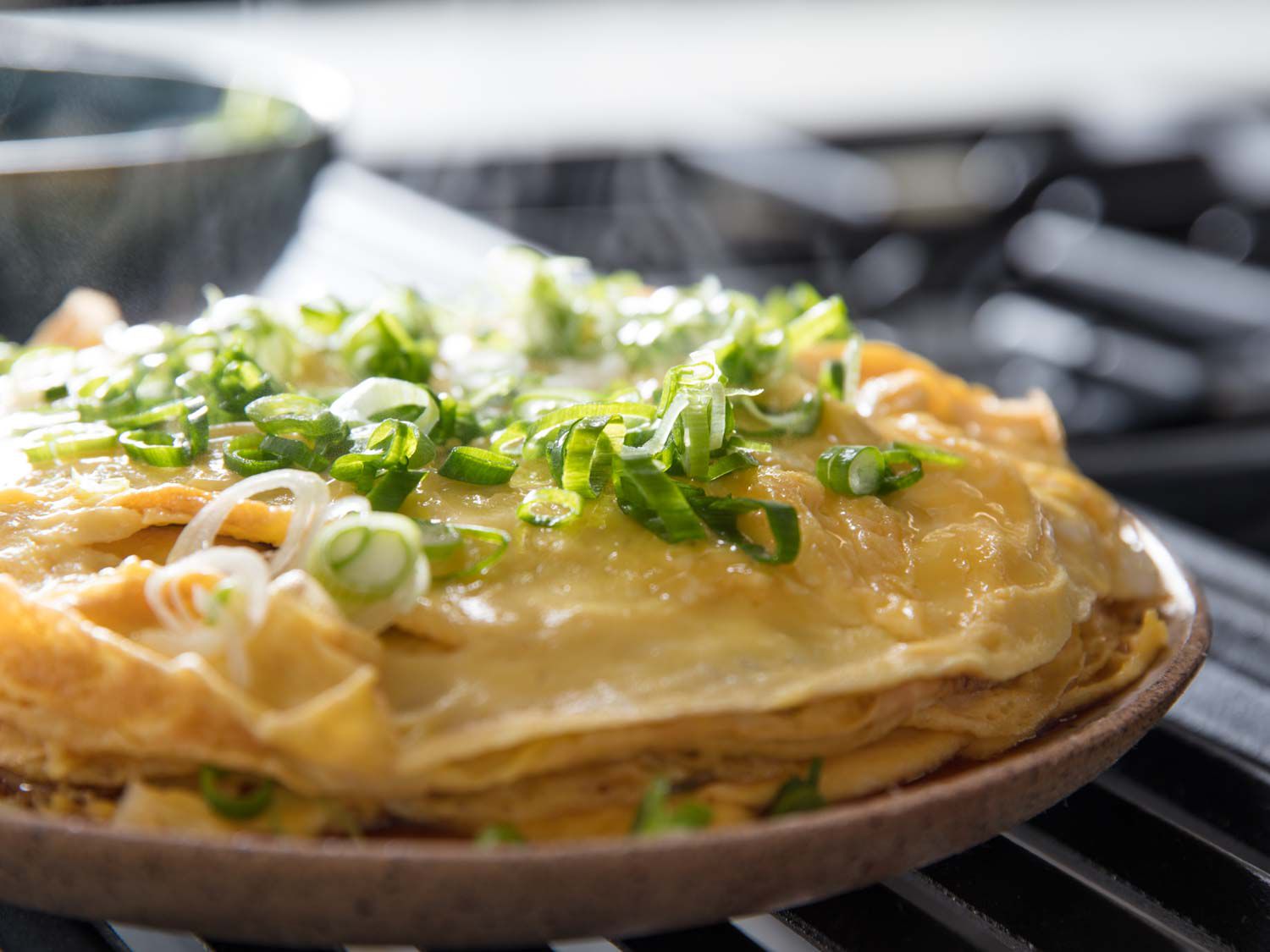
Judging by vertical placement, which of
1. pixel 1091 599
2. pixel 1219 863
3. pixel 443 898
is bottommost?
pixel 1219 863

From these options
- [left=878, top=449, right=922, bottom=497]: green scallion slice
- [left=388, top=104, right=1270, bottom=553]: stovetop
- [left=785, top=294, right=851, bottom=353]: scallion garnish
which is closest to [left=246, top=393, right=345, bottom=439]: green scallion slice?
[left=878, top=449, right=922, bottom=497]: green scallion slice

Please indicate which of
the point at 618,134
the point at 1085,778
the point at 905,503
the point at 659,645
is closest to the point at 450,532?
the point at 659,645

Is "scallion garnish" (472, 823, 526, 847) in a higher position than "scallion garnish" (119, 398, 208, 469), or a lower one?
lower

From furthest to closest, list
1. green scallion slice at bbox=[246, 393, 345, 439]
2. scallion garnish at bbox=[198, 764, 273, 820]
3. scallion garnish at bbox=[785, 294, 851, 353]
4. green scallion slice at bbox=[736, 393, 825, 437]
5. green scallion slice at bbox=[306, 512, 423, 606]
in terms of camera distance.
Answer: scallion garnish at bbox=[785, 294, 851, 353]
green scallion slice at bbox=[736, 393, 825, 437]
green scallion slice at bbox=[246, 393, 345, 439]
green scallion slice at bbox=[306, 512, 423, 606]
scallion garnish at bbox=[198, 764, 273, 820]

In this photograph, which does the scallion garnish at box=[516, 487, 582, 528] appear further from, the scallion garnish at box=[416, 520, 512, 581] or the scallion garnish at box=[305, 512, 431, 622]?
the scallion garnish at box=[305, 512, 431, 622]

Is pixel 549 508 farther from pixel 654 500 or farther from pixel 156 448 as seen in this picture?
pixel 156 448

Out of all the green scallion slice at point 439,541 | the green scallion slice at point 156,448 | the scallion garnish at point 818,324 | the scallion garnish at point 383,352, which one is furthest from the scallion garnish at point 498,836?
the scallion garnish at point 818,324

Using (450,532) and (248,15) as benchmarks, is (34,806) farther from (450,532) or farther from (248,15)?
(248,15)

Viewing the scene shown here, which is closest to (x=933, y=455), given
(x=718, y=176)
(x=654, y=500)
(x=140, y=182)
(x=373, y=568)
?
(x=654, y=500)
